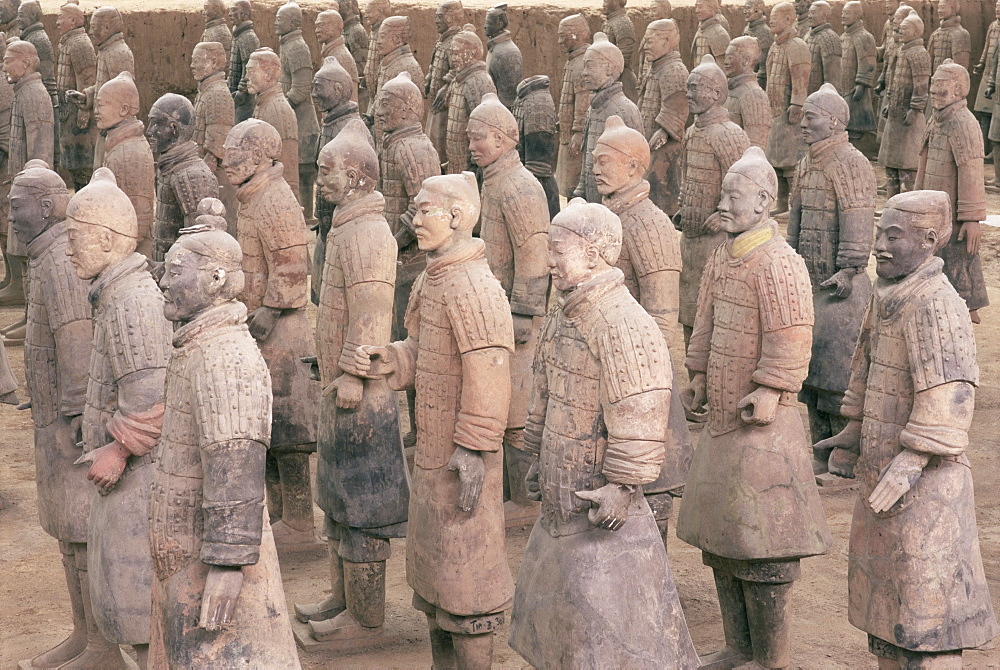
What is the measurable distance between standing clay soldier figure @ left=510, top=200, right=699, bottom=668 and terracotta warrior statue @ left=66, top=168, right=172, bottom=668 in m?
1.32

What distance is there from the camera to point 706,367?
207 inches

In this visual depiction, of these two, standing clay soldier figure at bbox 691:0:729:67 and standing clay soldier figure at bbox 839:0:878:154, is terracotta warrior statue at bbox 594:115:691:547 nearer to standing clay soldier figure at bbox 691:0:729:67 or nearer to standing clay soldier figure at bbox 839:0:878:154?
standing clay soldier figure at bbox 691:0:729:67

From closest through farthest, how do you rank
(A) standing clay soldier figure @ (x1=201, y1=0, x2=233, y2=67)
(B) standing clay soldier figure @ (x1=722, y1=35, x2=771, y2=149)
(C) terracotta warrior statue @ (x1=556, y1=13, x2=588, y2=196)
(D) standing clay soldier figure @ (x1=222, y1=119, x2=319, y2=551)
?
(D) standing clay soldier figure @ (x1=222, y1=119, x2=319, y2=551), (B) standing clay soldier figure @ (x1=722, y1=35, x2=771, y2=149), (C) terracotta warrior statue @ (x1=556, y1=13, x2=588, y2=196), (A) standing clay soldier figure @ (x1=201, y1=0, x2=233, y2=67)

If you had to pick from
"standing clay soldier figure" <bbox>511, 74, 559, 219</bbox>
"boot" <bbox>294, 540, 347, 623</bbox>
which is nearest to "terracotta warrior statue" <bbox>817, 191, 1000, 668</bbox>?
"boot" <bbox>294, 540, 347, 623</bbox>

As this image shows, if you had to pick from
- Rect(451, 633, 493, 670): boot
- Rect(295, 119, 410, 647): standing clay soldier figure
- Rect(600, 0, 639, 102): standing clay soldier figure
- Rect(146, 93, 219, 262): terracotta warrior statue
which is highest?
Rect(600, 0, 639, 102): standing clay soldier figure

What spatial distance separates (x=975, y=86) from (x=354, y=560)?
45.5 ft

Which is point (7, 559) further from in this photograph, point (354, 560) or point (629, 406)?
point (629, 406)

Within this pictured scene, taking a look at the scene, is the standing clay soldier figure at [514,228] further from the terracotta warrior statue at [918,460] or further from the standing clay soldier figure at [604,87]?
the standing clay soldier figure at [604,87]

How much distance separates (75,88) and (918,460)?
31.5 feet

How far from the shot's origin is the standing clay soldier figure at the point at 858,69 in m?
14.8

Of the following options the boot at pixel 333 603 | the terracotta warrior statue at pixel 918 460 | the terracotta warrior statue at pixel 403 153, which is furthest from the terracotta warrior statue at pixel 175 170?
the terracotta warrior statue at pixel 918 460

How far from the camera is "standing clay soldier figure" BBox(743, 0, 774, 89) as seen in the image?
14047 millimetres

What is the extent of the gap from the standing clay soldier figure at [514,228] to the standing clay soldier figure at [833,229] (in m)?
1.50

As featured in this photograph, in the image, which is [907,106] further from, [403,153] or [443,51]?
[403,153]
